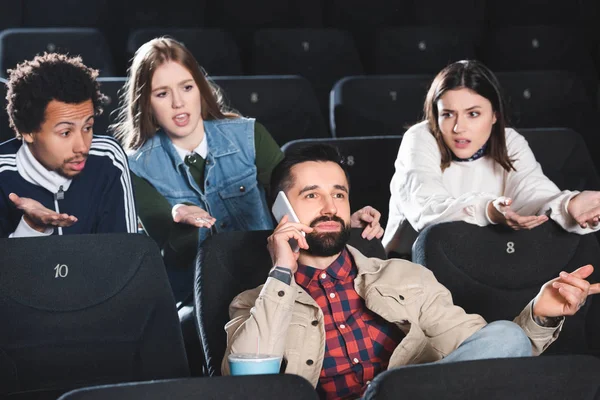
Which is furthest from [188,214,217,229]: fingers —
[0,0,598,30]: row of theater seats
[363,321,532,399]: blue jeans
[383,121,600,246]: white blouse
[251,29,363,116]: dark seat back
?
[0,0,598,30]: row of theater seats

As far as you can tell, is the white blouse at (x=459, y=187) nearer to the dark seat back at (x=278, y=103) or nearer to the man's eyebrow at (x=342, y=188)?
the man's eyebrow at (x=342, y=188)

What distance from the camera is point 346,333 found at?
169 cm

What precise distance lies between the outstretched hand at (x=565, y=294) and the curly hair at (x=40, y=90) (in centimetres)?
102

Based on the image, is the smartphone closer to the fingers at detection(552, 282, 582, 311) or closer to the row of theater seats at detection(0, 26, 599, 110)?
the fingers at detection(552, 282, 582, 311)

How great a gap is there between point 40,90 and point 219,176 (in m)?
0.48

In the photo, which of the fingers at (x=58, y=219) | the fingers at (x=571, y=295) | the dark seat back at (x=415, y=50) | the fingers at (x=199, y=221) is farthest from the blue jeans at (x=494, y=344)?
the dark seat back at (x=415, y=50)

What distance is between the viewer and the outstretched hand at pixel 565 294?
1586mm

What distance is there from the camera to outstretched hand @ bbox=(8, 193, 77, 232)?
187 cm

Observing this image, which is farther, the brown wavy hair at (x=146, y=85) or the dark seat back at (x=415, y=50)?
the dark seat back at (x=415, y=50)

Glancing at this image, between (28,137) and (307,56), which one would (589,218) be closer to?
(28,137)

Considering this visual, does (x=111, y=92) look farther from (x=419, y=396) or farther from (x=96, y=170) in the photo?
(x=419, y=396)

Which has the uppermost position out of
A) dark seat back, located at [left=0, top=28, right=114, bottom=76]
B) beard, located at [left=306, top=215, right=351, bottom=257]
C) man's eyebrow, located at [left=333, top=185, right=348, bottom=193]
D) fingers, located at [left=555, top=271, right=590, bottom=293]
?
dark seat back, located at [left=0, top=28, right=114, bottom=76]

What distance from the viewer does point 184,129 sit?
2238 millimetres

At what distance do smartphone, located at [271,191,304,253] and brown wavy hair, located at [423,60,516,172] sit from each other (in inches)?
25.9
